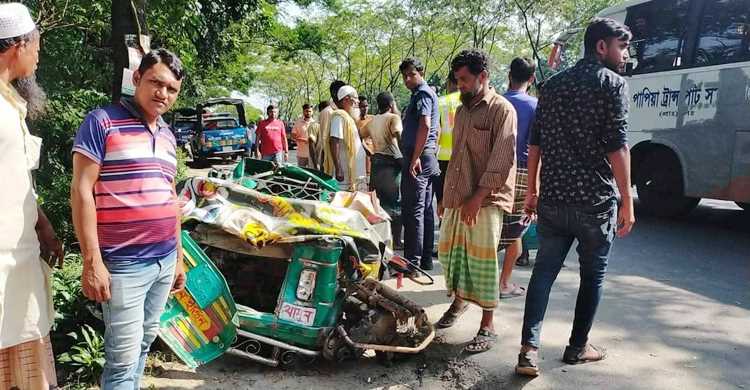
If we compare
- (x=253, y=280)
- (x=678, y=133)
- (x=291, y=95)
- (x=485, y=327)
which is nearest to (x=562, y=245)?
(x=485, y=327)

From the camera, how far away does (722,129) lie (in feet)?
20.4

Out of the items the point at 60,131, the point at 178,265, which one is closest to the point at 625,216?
the point at 178,265

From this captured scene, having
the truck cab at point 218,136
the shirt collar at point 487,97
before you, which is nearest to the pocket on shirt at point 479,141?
the shirt collar at point 487,97

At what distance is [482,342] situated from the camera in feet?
11.0

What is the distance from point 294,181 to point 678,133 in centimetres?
525

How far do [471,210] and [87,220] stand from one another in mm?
2019

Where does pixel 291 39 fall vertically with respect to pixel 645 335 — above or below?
above

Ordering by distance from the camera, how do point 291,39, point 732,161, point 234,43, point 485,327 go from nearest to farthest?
point 485,327 < point 732,161 < point 234,43 < point 291,39

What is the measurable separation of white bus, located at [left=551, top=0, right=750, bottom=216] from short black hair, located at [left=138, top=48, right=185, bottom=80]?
609 centimetres

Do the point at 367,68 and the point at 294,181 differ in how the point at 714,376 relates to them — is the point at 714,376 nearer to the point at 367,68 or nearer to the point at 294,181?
the point at 294,181

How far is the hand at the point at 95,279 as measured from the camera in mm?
1993

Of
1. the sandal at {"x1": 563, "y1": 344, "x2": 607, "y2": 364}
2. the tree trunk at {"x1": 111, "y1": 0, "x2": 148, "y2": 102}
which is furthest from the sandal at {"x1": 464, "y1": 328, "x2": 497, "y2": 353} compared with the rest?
the tree trunk at {"x1": 111, "y1": 0, "x2": 148, "y2": 102}

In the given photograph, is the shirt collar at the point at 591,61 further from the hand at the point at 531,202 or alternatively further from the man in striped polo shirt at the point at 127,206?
the man in striped polo shirt at the point at 127,206

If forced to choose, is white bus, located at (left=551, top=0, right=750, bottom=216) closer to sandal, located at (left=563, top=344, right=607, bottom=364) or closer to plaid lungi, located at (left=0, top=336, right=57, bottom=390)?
sandal, located at (left=563, top=344, right=607, bottom=364)
